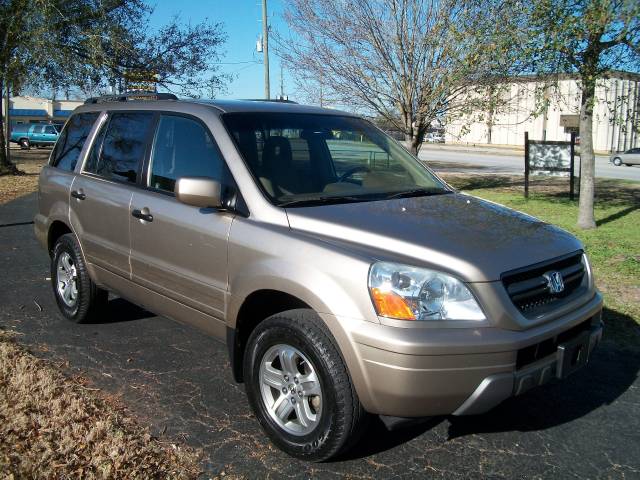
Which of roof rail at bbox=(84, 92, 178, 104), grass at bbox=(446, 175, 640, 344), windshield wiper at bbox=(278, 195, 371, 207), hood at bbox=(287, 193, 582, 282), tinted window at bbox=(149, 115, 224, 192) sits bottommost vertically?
grass at bbox=(446, 175, 640, 344)

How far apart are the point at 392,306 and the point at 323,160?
5.39 feet

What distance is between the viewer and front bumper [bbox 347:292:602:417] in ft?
8.65

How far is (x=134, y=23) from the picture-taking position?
18.9m

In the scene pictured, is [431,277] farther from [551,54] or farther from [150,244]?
[551,54]

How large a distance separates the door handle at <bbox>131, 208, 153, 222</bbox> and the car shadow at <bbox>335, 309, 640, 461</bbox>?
1950mm

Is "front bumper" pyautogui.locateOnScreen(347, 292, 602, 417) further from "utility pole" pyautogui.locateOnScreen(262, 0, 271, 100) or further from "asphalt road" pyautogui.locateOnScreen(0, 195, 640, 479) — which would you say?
"utility pole" pyautogui.locateOnScreen(262, 0, 271, 100)

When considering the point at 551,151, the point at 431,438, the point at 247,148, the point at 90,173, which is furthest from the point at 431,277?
the point at 551,151

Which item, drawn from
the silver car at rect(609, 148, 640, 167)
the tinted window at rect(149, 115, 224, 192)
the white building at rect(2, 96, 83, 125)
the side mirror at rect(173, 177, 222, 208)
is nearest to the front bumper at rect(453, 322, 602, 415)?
the side mirror at rect(173, 177, 222, 208)

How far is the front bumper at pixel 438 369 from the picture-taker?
2.64 meters

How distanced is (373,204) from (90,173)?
257 centimetres

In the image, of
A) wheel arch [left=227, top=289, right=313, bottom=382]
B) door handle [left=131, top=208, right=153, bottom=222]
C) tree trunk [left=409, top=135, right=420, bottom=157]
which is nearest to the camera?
wheel arch [left=227, top=289, right=313, bottom=382]

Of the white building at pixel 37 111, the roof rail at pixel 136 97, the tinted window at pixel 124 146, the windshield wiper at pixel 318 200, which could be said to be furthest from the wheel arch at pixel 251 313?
the white building at pixel 37 111

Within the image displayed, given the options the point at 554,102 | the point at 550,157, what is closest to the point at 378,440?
the point at 554,102

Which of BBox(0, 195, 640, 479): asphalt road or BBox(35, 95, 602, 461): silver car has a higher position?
BBox(35, 95, 602, 461): silver car
